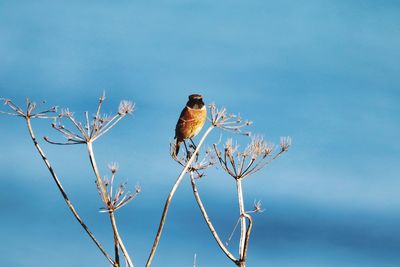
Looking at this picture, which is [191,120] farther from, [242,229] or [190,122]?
[242,229]

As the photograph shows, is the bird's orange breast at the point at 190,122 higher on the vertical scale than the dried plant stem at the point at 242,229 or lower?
higher

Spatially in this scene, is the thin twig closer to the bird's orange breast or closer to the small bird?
the small bird

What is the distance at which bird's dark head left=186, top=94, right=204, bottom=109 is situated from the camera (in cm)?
1558

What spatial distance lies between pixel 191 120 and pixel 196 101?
0.57m

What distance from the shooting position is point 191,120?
52.2ft

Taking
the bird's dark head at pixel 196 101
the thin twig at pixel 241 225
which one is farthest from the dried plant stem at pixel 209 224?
the bird's dark head at pixel 196 101

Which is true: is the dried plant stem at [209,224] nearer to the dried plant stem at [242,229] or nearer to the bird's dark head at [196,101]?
the dried plant stem at [242,229]

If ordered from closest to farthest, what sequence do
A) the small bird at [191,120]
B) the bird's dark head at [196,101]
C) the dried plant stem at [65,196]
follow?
the dried plant stem at [65,196] → the bird's dark head at [196,101] → the small bird at [191,120]

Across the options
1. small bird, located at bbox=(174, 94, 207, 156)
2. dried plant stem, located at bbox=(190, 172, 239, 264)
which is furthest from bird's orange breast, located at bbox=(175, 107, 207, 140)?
dried plant stem, located at bbox=(190, 172, 239, 264)

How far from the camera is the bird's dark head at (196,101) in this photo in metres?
15.6

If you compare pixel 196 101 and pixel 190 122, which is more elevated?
pixel 196 101

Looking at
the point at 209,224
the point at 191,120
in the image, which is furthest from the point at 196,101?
the point at 209,224

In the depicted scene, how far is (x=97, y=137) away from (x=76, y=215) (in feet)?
5.83

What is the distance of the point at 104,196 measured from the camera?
12203 millimetres
